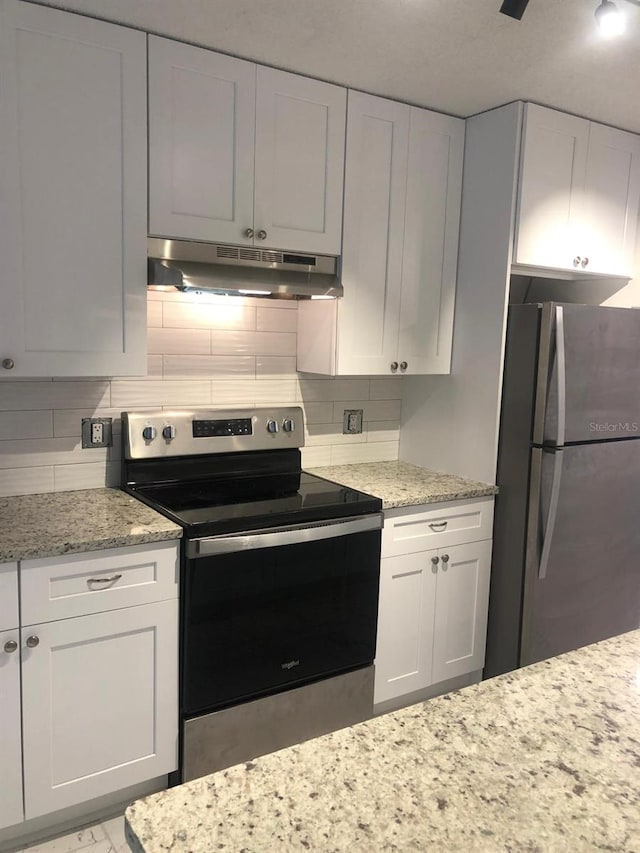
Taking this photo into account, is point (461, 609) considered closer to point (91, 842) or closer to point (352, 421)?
point (352, 421)

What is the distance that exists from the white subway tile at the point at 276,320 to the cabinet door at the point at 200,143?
473 mm

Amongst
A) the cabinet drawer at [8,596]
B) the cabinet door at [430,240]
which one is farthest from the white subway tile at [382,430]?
the cabinet drawer at [8,596]

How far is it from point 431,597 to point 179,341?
139 cm

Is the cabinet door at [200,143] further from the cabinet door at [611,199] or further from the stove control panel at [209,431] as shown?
the cabinet door at [611,199]

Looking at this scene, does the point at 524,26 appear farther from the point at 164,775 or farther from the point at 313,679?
the point at 164,775

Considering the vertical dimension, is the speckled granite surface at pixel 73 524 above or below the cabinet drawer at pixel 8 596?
above

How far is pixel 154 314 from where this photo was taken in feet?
8.30

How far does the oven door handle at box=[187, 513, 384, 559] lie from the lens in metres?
2.04

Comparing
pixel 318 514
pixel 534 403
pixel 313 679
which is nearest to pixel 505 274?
pixel 534 403

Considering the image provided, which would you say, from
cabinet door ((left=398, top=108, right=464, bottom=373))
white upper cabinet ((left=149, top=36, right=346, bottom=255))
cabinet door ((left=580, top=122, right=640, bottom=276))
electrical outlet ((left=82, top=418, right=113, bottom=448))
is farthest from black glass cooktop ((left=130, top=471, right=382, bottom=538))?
cabinet door ((left=580, top=122, right=640, bottom=276))

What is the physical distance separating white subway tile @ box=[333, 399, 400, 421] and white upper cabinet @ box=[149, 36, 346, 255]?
766 mm

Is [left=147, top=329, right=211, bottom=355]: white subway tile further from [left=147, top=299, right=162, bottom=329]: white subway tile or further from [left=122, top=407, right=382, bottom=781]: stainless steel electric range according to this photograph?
[left=122, top=407, right=382, bottom=781]: stainless steel electric range

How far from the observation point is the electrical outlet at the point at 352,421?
10.1 ft

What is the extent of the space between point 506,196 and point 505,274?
30cm
